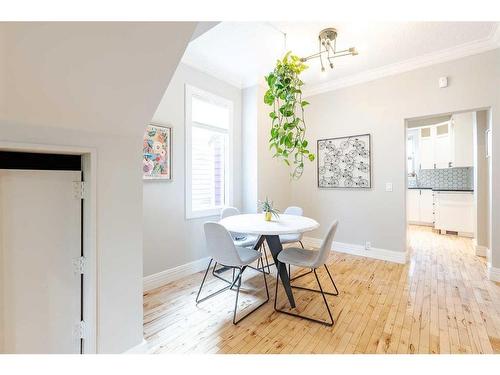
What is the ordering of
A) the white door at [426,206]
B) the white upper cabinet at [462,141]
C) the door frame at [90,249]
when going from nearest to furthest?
the door frame at [90,249], the white upper cabinet at [462,141], the white door at [426,206]

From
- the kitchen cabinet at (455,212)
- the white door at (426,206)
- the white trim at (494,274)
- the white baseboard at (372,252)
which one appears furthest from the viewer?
the white door at (426,206)

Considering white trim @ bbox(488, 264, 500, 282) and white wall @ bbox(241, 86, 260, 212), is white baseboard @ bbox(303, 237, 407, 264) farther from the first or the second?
white wall @ bbox(241, 86, 260, 212)

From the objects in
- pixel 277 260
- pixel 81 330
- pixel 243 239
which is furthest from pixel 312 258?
pixel 81 330

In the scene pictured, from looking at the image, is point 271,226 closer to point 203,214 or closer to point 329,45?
point 203,214

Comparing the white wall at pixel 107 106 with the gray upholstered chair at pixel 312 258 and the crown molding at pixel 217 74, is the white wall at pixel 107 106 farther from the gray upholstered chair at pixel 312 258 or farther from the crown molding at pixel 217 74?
the crown molding at pixel 217 74

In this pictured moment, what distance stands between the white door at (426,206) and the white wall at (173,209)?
561 centimetres

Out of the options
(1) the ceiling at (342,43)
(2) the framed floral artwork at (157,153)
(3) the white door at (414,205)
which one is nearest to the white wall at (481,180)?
(1) the ceiling at (342,43)

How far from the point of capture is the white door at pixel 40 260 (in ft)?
3.98

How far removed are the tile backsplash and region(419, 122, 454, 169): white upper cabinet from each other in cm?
24

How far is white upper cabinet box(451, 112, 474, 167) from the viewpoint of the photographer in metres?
5.09

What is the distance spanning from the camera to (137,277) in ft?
5.23

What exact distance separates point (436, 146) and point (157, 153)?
21.4ft

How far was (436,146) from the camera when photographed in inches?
237
